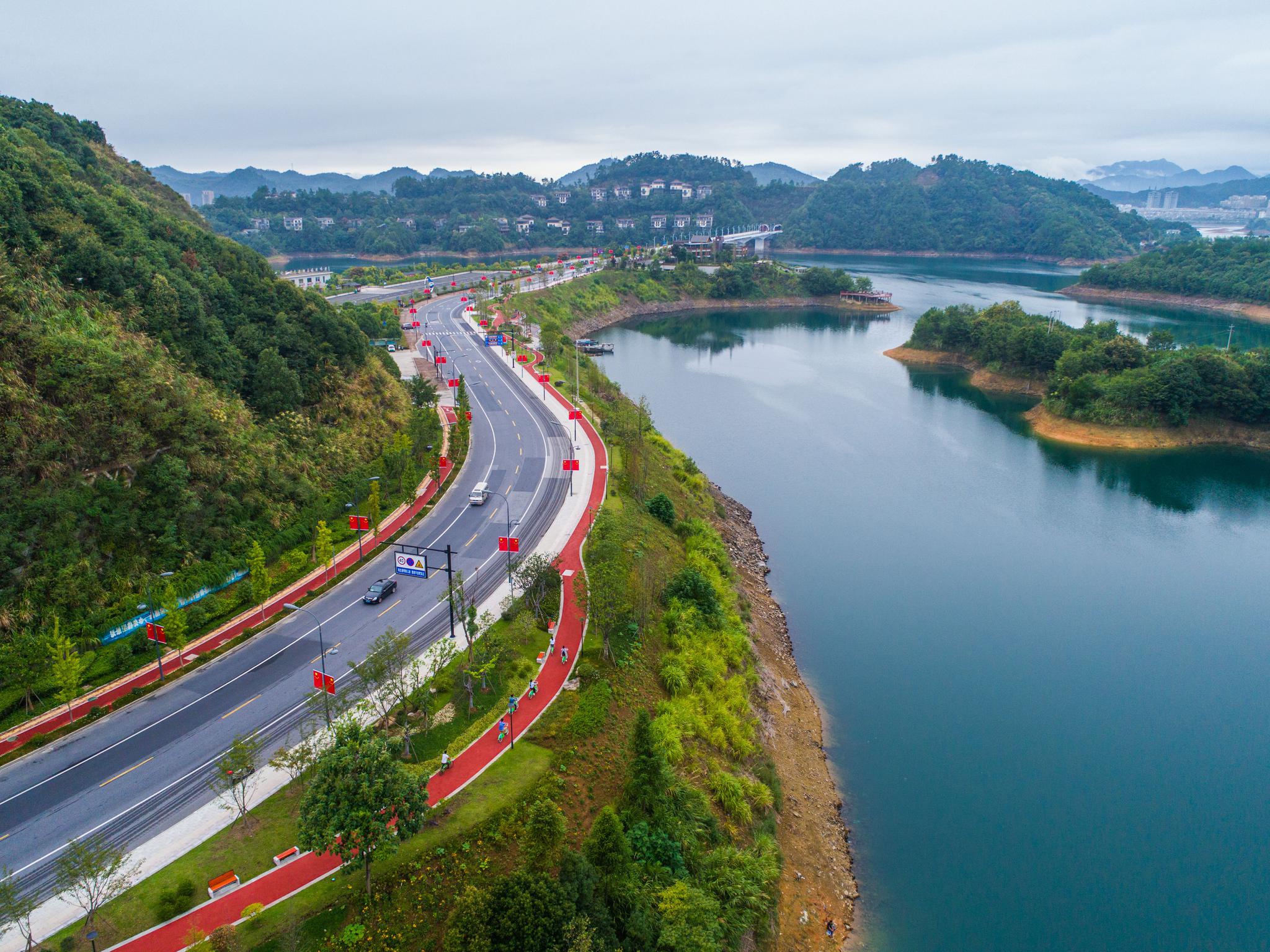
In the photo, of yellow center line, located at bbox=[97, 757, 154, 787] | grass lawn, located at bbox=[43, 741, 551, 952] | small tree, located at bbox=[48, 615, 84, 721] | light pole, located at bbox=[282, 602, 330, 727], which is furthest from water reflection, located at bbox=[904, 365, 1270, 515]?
small tree, located at bbox=[48, 615, 84, 721]

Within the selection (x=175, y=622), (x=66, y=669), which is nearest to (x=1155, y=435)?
(x=175, y=622)

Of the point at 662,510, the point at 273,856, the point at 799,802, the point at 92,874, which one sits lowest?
the point at 799,802

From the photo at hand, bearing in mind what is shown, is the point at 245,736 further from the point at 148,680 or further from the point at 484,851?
the point at 484,851

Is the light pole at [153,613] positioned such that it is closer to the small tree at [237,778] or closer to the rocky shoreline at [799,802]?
the small tree at [237,778]

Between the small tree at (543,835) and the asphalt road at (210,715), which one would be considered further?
the asphalt road at (210,715)

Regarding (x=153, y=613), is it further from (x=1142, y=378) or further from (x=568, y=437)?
(x=1142, y=378)

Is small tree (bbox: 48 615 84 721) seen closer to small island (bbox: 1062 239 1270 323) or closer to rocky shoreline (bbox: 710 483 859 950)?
rocky shoreline (bbox: 710 483 859 950)

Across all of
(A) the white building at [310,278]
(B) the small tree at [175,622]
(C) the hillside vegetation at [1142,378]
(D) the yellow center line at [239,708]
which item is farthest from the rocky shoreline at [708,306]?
(D) the yellow center line at [239,708]
